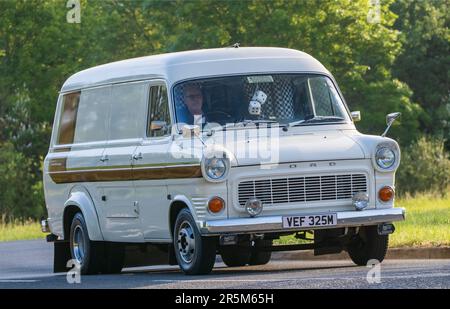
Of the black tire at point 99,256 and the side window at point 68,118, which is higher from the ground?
the side window at point 68,118

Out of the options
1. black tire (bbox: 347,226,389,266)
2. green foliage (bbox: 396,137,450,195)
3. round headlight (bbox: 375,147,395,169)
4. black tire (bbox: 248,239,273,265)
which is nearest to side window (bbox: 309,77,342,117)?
round headlight (bbox: 375,147,395,169)

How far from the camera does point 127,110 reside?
16.0m

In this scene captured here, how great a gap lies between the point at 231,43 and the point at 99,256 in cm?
3514

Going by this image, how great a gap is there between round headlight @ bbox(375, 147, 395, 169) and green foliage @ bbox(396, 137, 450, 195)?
33.1 metres

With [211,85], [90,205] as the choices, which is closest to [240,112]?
[211,85]

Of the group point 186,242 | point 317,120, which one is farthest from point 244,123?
point 186,242

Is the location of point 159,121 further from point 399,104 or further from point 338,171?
point 399,104

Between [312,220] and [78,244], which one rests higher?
[312,220]

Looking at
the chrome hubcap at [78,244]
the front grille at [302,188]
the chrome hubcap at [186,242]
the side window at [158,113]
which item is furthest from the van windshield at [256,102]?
the chrome hubcap at [78,244]

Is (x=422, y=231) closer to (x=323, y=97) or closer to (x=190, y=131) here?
(x=323, y=97)

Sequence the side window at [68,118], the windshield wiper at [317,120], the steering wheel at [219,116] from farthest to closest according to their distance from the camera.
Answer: the side window at [68,118]
the windshield wiper at [317,120]
the steering wheel at [219,116]

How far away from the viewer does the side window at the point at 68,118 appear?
17531 mm

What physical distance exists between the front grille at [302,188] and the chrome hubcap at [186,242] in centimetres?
63

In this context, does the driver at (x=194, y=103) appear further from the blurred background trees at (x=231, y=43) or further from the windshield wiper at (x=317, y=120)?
the blurred background trees at (x=231, y=43)
